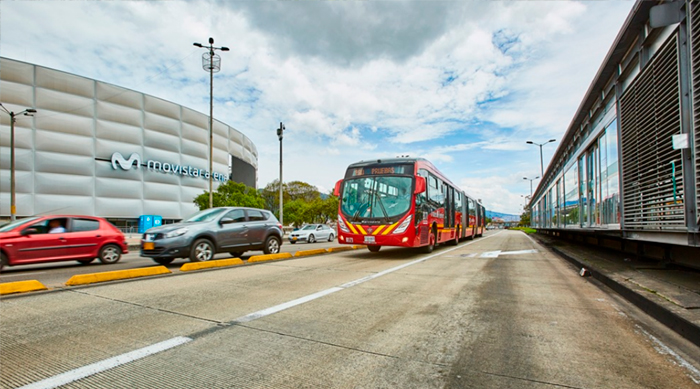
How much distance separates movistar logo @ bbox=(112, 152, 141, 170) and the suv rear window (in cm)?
4297

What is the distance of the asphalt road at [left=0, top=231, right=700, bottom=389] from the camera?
2768 mm

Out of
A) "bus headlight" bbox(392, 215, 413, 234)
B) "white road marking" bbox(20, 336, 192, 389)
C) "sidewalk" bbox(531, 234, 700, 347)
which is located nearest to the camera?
"white road marking" bbox(20, 336, 192, 389)

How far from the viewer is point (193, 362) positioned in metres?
2.99

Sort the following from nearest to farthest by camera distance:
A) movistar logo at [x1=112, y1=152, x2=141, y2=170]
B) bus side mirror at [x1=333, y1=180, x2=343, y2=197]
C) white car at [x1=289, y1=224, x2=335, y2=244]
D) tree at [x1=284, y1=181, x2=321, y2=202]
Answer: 1. bus side mirror at [x1=333, y1=180, x2=343, y2=197]
2. white car at [x1=289, y1=224, x2=335, y2=244]
3. movistar logo at [x1=112, y1=152, x2=141, y2=170]
4. tree at [x1=284, y1=181, x2=321, y2=202]

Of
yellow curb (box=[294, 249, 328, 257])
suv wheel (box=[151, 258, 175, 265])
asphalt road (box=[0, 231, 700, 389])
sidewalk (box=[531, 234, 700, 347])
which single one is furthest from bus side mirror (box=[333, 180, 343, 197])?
sidewalk (box=[531, 234, 700, 347])

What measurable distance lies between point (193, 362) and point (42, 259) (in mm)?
9051

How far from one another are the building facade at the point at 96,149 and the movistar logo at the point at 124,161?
0.37ft

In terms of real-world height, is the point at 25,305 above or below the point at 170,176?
below

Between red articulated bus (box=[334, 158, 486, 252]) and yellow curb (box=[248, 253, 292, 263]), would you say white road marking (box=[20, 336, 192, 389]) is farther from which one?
red articulated bus (box=[334, 158, 486, 252])

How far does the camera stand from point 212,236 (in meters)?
10.1

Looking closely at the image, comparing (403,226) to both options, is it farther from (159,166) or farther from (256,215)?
(159,166)

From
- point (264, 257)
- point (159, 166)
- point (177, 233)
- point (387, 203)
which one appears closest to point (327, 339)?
point (177, 233)

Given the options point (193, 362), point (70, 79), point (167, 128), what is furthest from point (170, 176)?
point (193, 362)

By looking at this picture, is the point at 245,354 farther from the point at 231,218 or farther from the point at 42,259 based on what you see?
the point at 42,259
